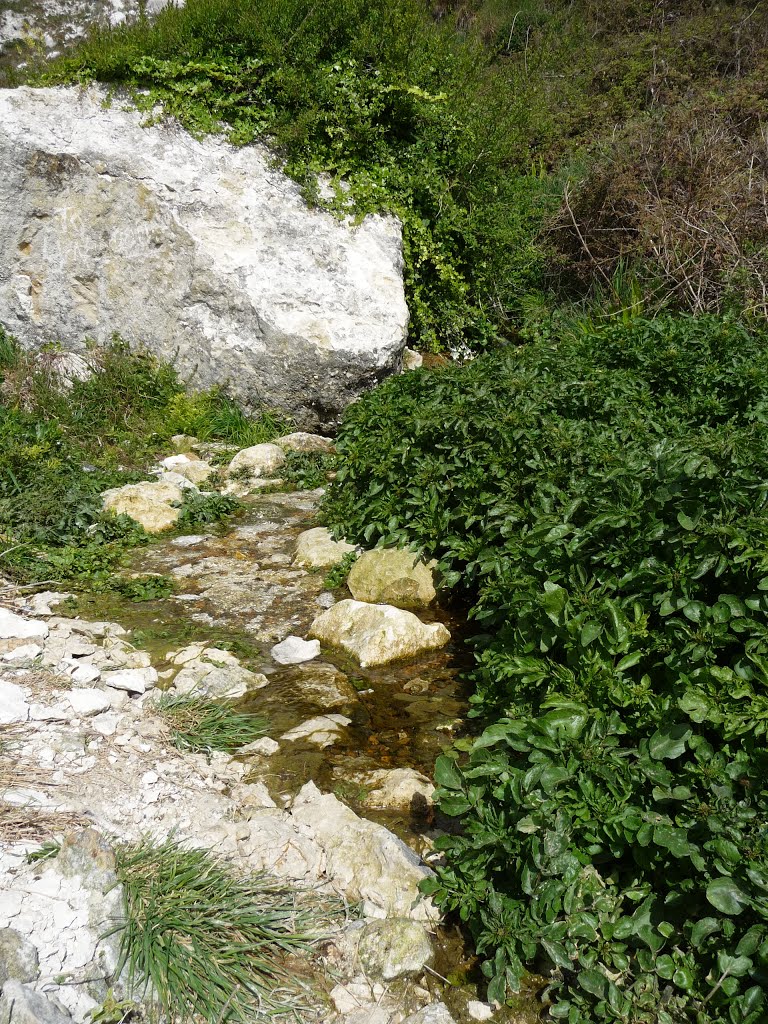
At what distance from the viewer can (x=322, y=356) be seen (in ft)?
22.8

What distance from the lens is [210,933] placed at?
2.41 m

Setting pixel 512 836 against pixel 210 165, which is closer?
pixel 512 836

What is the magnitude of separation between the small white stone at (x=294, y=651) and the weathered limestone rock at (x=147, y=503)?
6.17ft

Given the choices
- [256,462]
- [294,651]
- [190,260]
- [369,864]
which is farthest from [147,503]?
[369,864]

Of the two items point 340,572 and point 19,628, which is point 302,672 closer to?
point 340,572

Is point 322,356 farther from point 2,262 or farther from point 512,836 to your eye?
point 512,836

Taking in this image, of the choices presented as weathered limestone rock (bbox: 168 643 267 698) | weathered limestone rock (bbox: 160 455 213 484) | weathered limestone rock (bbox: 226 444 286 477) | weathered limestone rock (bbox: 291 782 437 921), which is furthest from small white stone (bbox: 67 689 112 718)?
weathered limestone rock (bbox: 226 444 286 477)

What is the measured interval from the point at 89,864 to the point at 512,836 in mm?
1292

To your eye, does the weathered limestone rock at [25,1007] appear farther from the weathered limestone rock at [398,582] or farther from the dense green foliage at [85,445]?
the dense green foliage at [85,445]

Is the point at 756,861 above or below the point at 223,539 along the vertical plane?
above

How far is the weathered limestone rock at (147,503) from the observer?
577cm

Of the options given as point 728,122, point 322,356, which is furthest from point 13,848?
point 728,122

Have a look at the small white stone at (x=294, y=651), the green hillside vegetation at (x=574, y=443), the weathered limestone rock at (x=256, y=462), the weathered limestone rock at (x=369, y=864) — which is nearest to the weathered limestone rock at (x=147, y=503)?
the weathered limestone rock at (x=256, y=462)

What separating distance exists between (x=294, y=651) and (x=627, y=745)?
84.0 inches
